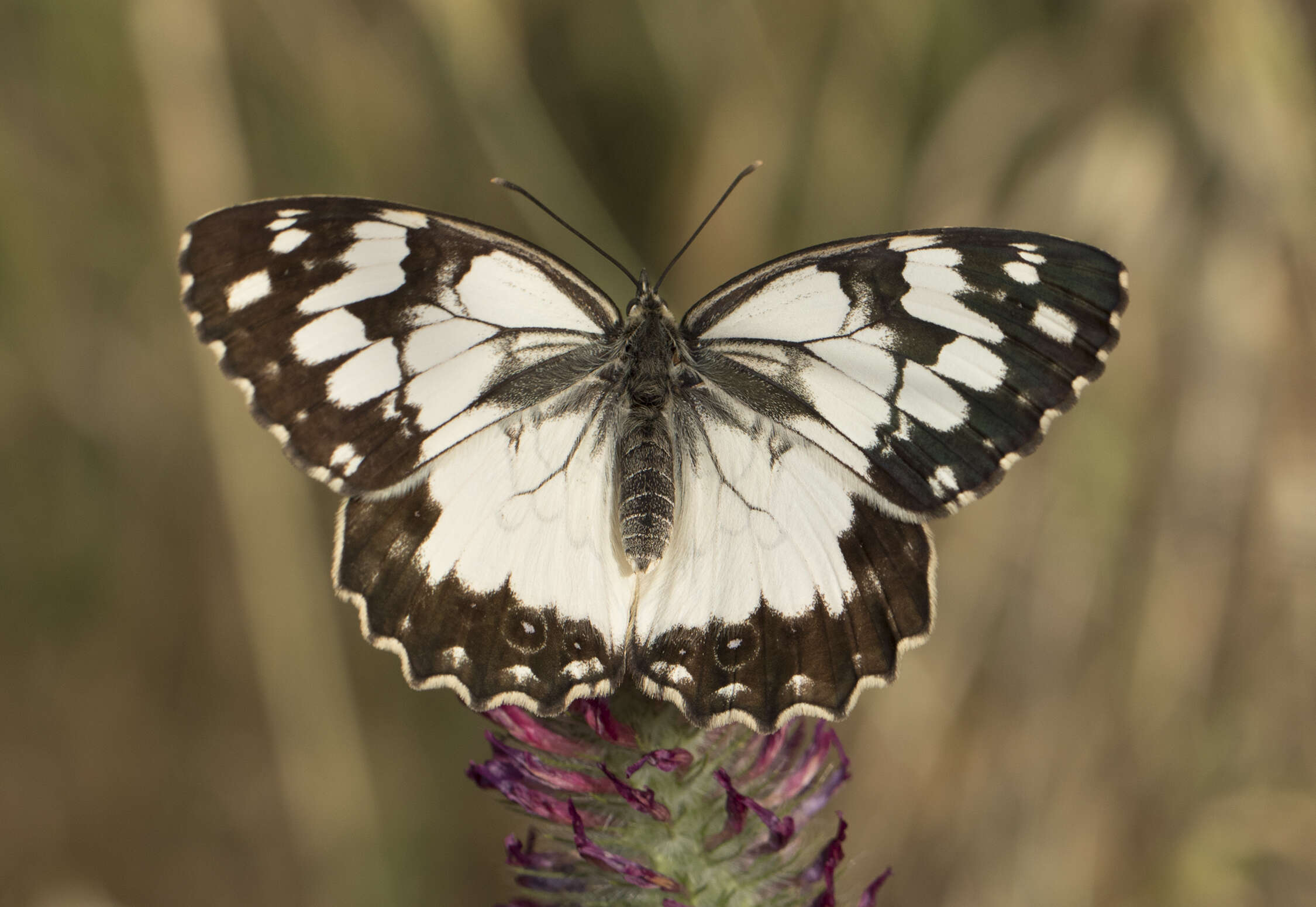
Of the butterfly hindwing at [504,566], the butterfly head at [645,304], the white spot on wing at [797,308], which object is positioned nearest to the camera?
the butterfly hindwing at [504,566]

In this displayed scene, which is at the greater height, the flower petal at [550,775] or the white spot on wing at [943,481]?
the white spot on wing at [943,481]

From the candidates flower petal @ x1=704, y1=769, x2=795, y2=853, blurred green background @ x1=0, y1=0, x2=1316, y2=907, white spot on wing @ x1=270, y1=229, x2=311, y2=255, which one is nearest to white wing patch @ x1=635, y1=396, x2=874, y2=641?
flower petal @ x1=704, y1=769, x2=795, y2=853

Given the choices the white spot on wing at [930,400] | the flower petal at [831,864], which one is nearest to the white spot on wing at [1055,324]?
the white spot on wing at [930,400]

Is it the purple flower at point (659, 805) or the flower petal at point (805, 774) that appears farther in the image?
the flower petal at point (805, 774)

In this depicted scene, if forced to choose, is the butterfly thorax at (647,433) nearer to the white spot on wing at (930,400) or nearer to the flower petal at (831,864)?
the white spot on wing at (930,400)

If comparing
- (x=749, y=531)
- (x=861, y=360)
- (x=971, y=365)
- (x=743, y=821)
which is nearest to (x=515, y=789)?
(x=743, y=821)

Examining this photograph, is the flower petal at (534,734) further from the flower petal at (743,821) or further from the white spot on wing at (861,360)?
the white spot on wing at (861,360)

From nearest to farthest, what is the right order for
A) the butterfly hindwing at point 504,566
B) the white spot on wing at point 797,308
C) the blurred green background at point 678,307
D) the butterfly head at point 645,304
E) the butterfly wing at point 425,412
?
the butterfly hindwing at point 504,566, the butterfly wing at point 425,412, the white spot on wing at point 797,308, the butterfly head at point 645,304, the blurred green background at point 678,307

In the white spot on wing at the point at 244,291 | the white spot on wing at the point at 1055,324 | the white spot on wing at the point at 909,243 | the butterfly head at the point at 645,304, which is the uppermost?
the white spot on wing at the point at 244,291
